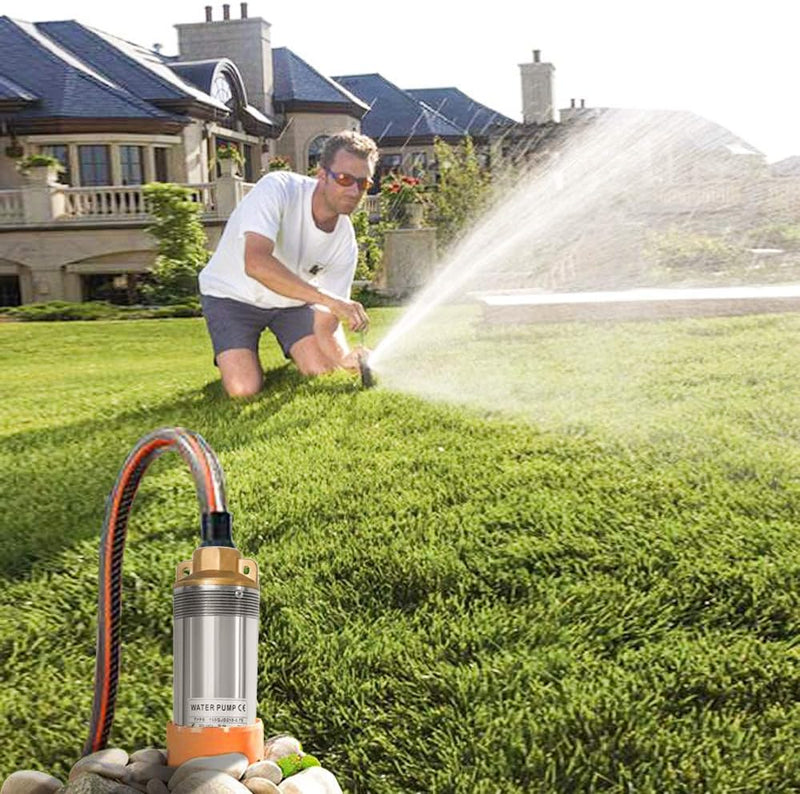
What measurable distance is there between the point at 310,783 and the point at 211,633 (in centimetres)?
42

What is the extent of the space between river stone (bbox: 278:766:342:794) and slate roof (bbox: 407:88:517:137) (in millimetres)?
36471

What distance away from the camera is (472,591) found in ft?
9.02

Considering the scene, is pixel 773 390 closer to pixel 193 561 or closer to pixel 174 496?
pixel 174 496

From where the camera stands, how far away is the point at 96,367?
8711 millimetres

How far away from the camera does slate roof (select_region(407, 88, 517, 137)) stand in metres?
37.9

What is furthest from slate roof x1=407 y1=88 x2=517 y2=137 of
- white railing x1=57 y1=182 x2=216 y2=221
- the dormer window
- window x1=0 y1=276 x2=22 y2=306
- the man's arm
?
the man's arm

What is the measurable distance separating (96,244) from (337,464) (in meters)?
17.9

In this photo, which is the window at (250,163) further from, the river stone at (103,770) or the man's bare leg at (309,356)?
the river stone at (103,770)

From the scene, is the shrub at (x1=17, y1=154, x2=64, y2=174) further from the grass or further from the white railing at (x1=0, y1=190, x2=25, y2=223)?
the grass

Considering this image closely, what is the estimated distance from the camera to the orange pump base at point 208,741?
1.33m

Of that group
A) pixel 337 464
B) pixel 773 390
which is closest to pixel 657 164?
pixel 773 390

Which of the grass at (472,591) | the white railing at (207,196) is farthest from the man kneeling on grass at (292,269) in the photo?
the white railing at (207,196)

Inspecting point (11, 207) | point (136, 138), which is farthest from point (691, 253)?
point (136, 138)

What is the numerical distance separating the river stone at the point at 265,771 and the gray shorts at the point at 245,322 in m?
4.56
